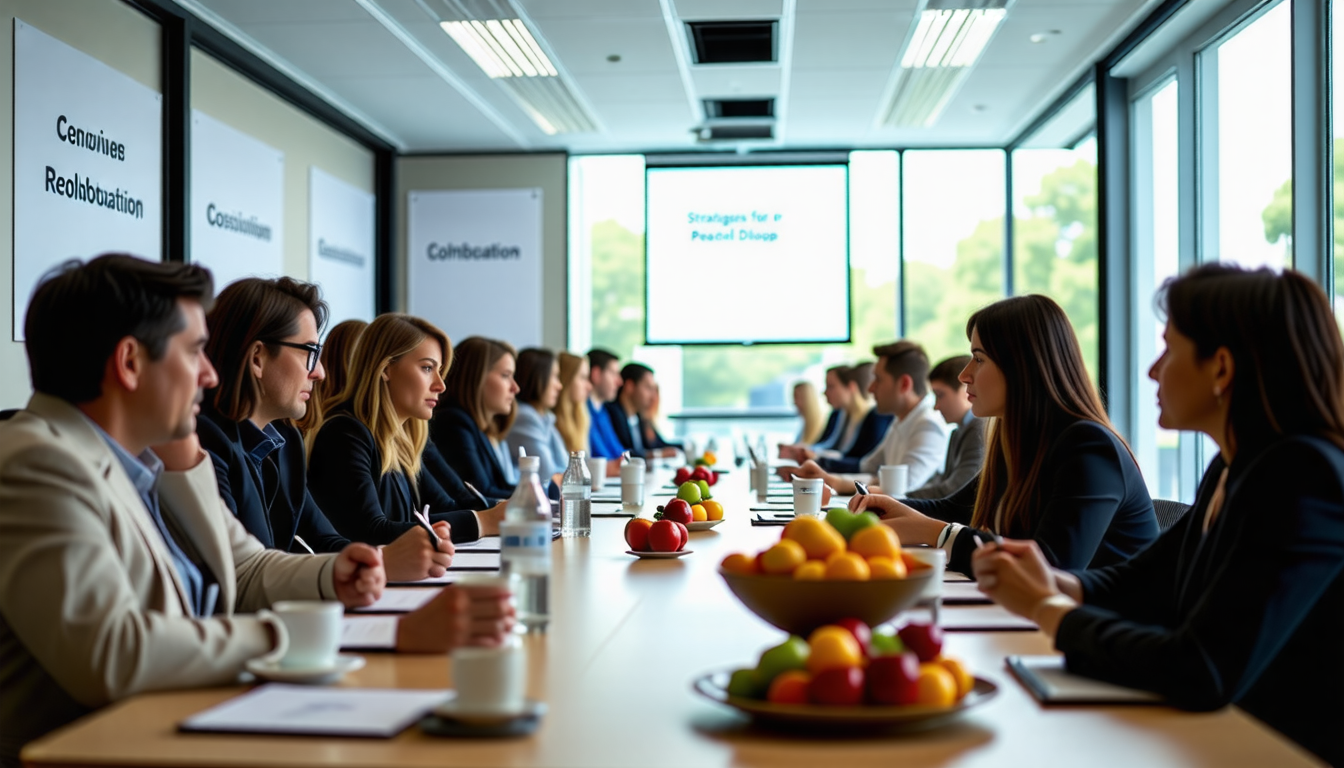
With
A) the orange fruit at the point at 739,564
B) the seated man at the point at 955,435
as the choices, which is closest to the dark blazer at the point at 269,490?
the orange fruit at the point at 739,564

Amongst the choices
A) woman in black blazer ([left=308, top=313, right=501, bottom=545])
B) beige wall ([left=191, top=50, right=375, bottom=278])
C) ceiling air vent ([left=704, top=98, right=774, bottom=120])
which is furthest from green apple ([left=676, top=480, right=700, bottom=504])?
ceiling air vent ([left=704, top=98, right=774, bottom=120])

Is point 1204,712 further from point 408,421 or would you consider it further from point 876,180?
point 876,180

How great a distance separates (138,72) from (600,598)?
15.3 ft

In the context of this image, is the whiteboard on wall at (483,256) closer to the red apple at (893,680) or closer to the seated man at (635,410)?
the seated man at (635,410)

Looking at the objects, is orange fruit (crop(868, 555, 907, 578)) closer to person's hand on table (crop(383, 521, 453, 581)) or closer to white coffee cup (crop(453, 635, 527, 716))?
white coffee cup (crop(453, 635, 527, 716))

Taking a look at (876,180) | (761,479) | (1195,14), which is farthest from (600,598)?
(876,180)

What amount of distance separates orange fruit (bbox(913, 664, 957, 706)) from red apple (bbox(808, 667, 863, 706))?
0.21ft

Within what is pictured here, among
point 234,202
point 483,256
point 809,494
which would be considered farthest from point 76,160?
point 483,256

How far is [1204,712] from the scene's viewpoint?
1.40 meters

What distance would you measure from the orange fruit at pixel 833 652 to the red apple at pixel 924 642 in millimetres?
71

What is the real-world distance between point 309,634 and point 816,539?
0.64 metres

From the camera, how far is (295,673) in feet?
4.87

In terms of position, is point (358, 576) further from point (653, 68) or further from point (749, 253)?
point (749, 253)

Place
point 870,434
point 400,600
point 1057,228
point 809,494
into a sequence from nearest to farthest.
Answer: point 400,600 → point 809,494 → point 870,434 → point 1057,228
